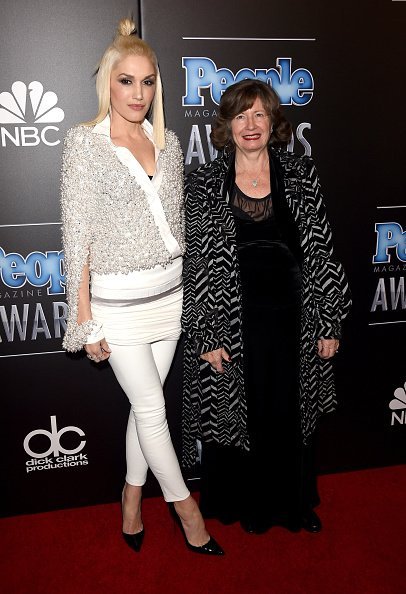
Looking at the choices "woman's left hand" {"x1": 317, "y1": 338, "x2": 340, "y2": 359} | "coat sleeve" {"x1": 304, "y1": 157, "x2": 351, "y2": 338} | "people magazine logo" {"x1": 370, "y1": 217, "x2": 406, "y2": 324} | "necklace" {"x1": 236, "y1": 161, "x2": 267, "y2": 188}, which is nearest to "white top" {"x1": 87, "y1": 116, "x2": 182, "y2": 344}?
"necklace" {"x1": 236, "y1": 161, "x2": 267, "y2": 188}

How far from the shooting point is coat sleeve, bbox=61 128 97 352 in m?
1.91

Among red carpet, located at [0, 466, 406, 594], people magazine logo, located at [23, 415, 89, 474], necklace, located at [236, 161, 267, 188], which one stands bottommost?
red carpet, located at [0, 466, 406, 594]

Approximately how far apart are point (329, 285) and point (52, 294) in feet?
3.63

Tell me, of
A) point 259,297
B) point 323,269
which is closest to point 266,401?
point 259,297

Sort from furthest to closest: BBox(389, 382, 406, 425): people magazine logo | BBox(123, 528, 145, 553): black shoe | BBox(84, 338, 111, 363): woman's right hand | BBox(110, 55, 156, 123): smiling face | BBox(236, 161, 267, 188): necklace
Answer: BBox(389, 382, 406, 425): people magazine logo
BBox(123, 528, 145, 553): black shoe
BBox(236, 161, 267, 188): necklace
BBox(84, 338, 111, 363): woman's right hand
BBox(110, 55, 156, 123): smiling face

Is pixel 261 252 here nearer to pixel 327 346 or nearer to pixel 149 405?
pixel 327 346

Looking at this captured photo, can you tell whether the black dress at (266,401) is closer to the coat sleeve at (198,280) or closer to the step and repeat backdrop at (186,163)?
the coat sleeve at (198,280)

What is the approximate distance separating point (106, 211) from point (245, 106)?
603mm

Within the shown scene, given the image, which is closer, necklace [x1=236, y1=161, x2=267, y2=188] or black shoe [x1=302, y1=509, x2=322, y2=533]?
necklace [x1=236, y1=161, x2=267, y2=188]

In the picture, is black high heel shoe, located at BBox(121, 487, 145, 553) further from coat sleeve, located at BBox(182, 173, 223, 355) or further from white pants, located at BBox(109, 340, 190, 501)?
coat sleeve, located at BBox(182, 173, 223, 355)

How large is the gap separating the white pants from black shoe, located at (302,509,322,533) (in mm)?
541

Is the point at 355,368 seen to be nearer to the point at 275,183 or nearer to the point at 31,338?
the point at 275,183

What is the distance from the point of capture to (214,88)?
7.82 feet

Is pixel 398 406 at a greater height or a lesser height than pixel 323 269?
lesser
